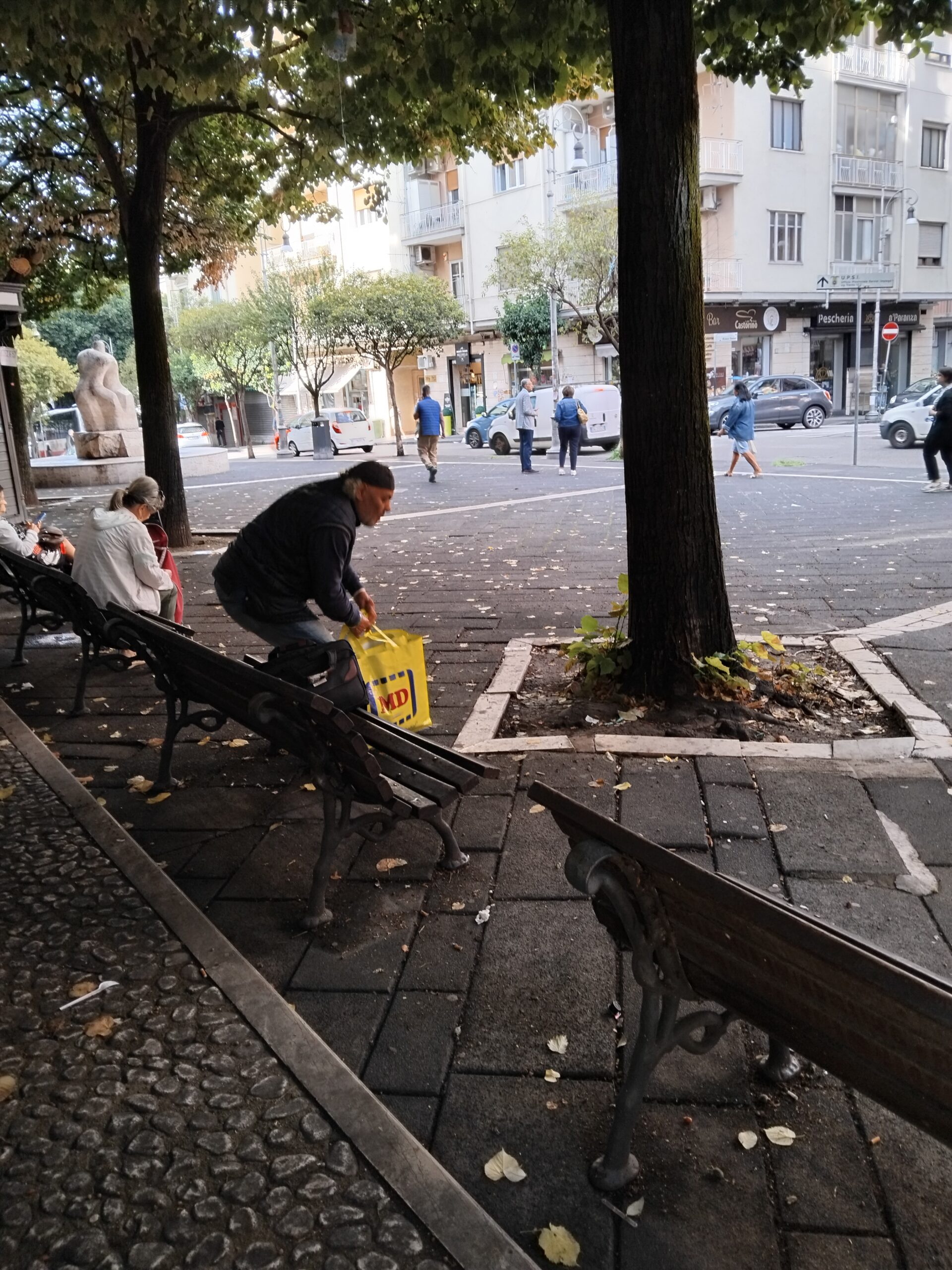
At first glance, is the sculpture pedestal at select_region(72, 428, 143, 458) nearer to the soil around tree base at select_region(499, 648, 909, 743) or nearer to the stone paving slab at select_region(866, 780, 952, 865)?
the soil around tree base at select_region(499, 648, 909, 743)

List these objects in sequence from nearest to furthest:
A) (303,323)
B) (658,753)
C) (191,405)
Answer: (658,753) → (303,323) → (191,405)

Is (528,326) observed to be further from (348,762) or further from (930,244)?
(348,762)

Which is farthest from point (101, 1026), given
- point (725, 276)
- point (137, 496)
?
point (725, 276)

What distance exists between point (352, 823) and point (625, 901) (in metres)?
1.37

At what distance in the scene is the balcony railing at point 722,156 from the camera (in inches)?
1414

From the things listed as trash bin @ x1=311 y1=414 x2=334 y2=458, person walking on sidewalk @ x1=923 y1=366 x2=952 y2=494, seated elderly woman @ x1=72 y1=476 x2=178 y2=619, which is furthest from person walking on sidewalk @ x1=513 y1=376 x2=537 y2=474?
trash bin @ x1=311 y1=414 x2=334 y2=458

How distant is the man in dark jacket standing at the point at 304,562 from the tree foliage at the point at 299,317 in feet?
118

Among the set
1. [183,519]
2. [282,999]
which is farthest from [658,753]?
[183,519]

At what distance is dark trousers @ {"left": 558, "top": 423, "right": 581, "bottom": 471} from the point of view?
2003 cm

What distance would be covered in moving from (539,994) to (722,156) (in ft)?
128

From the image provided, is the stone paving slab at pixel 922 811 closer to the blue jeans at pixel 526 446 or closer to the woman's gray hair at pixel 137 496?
the woman's gray hair at pixel 137 496

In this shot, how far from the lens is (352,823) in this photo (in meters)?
3.23

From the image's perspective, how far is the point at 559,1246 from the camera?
6.46 feet

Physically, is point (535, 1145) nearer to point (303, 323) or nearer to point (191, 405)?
point (303, 323)
